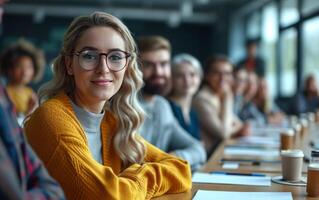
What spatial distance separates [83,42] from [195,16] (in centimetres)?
1145

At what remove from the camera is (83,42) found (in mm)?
1533

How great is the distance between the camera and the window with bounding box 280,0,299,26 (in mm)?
8367

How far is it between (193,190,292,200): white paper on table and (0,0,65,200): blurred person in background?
0.62 metres

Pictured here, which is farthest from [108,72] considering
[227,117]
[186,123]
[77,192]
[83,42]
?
[227,117]

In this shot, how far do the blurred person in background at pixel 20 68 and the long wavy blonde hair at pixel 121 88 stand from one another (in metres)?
2.60

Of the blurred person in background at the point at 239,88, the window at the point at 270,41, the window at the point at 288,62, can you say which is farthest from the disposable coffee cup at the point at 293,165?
the window at the point at 270,41

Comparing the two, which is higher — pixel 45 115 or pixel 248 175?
pixel 45 115

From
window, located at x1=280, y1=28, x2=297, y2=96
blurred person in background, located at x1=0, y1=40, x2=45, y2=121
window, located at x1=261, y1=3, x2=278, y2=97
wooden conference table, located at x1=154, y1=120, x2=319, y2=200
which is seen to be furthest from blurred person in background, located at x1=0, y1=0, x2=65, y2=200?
window, located at x1=261, y1=3, x2=278, y2=97

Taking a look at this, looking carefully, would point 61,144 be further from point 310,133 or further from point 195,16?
point 195,16

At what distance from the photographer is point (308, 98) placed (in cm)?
662

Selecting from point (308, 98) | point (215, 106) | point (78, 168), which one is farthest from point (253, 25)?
point (78, 168)

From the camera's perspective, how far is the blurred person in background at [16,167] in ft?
2.61

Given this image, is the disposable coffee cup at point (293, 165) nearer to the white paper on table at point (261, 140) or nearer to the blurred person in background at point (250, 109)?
the white paper on table at point (261, 140)

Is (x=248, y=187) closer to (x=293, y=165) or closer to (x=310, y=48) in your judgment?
(x=293, y=165)
